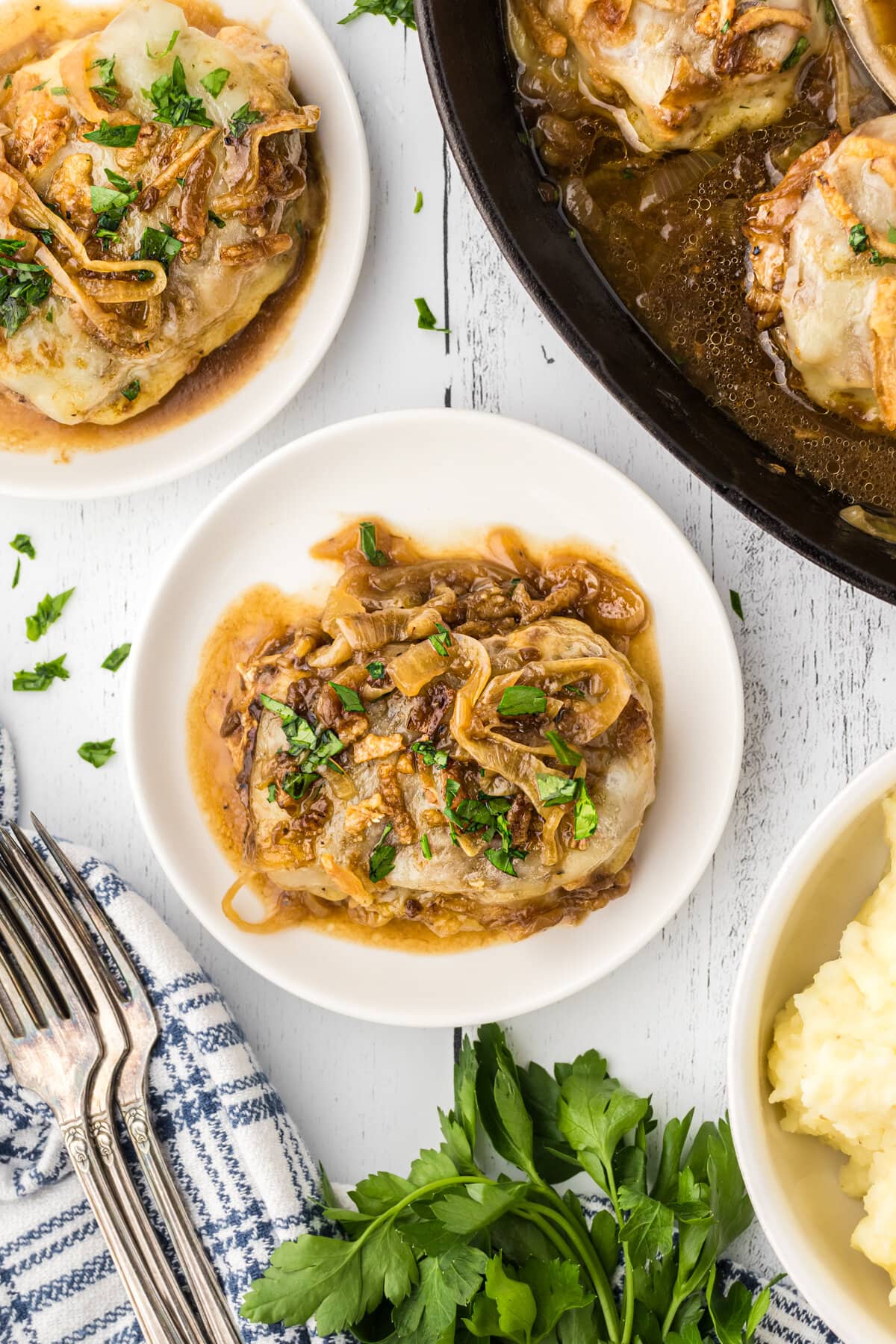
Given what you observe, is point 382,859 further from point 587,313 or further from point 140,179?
point 140,179

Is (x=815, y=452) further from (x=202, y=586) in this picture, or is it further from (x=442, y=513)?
(x=202, y=586)

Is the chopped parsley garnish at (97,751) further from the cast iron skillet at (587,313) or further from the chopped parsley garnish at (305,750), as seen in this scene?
the cast iron skillet at (587,313)

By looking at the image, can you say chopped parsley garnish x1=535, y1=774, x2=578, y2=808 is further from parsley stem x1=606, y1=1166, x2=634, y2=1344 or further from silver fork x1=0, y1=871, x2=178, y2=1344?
silver fork x1=0, y1=871, x2=178, y2=1344

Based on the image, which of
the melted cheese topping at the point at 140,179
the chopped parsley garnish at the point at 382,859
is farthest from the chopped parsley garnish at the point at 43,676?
the chopped parsley garnish at the point at 382,859

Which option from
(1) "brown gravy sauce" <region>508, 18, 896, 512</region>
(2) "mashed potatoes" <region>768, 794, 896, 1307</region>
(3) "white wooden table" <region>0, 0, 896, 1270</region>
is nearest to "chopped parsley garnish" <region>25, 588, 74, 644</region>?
(3) "white wooden table" <region>0, 0, 896, 1270</region>

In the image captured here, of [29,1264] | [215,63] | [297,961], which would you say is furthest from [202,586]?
[29,1264]

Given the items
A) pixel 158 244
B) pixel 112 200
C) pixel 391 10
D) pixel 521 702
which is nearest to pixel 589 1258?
pixel 521 702

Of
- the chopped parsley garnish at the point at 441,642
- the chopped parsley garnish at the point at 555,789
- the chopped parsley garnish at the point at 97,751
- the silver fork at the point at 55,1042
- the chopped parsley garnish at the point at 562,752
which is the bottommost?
the silver fork at the point at 55,1042
